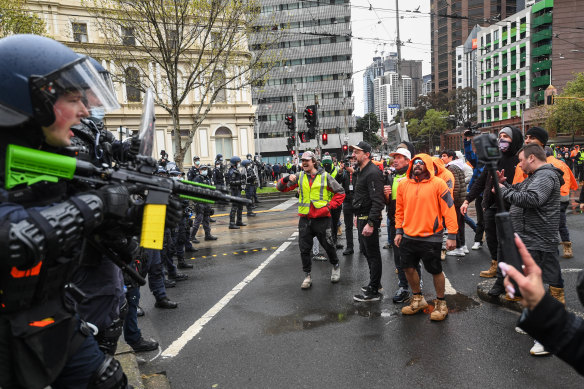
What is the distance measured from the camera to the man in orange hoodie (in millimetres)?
4543

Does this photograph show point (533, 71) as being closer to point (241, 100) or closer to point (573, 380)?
point (241, 100)

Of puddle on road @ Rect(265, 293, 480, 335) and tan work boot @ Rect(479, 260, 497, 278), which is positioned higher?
tan work boot @ Rect(479, 260, 497, 278)

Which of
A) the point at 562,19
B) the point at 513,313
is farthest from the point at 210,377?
the point at 562,19

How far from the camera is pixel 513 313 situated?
4.71 m

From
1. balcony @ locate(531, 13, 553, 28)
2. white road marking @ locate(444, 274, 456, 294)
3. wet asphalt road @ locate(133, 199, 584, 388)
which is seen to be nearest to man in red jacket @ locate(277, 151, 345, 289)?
wet asphalt road @ locate(133, 199, 584, 388)

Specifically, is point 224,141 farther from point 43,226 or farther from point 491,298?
point 43,226

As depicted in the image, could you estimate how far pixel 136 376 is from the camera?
331 centimetres

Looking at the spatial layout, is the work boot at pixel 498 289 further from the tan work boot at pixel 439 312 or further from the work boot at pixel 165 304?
the work boot at pixel 165 304

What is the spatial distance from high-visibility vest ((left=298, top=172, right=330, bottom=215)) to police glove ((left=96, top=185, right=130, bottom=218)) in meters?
4.37

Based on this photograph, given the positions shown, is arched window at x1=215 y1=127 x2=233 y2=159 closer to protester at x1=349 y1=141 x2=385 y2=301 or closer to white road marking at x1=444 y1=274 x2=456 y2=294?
protester at x1=349 y1=141 x2=385 y2=301

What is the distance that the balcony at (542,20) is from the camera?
58.2m

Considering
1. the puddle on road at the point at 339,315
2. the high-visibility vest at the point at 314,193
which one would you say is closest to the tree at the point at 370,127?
the high-visibility vest at the point at 314,193

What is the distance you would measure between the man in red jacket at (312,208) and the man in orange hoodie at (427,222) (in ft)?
5.36

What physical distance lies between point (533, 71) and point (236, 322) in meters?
72.0
